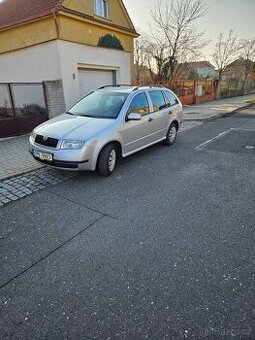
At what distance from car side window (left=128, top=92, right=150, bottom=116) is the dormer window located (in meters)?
7.94

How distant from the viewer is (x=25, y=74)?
1073 centimetres

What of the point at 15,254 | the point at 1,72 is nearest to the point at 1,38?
the point at 1,72

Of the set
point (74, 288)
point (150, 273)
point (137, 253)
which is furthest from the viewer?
point (137, 253)

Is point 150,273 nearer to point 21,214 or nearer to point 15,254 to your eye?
point 15,254

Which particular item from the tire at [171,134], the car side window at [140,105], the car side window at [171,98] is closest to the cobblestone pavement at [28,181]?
the car side window at [140,105]

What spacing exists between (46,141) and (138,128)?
210 cm

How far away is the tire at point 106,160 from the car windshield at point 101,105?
742 mm

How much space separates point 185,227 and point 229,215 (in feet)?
2.60

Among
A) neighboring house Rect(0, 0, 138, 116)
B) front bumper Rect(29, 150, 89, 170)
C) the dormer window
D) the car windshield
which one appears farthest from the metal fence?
the dormer window

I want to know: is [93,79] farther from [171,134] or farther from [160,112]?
[160,112]

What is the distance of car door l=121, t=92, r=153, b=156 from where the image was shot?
5.30 meters

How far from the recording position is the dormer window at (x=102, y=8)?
11.3 m

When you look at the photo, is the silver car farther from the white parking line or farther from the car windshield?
the white parking line

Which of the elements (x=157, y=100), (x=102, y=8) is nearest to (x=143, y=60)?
(x=102, y=8)
